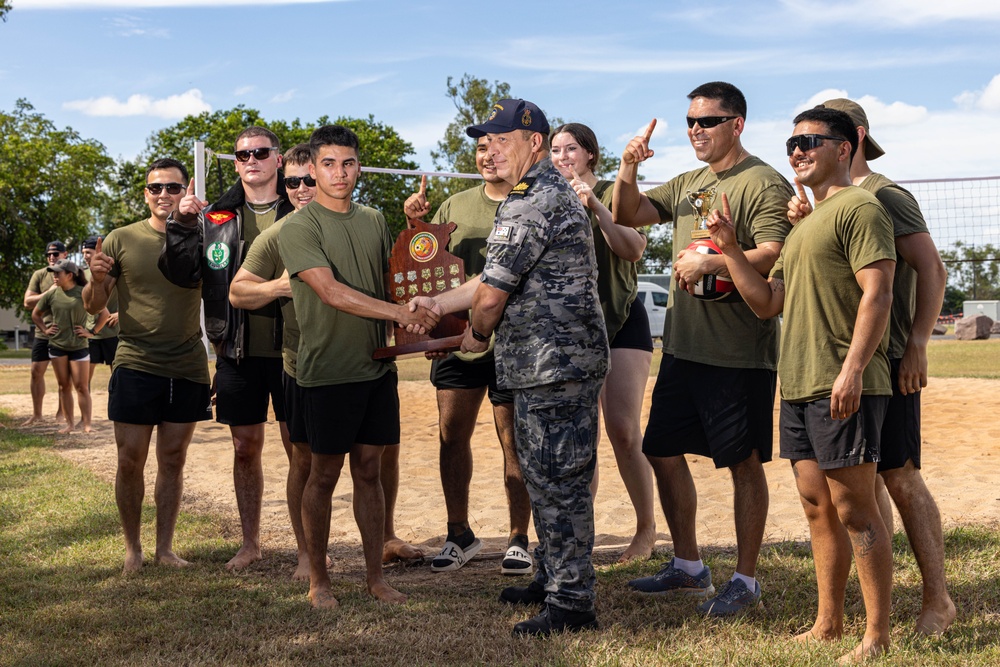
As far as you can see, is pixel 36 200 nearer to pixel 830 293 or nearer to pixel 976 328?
pixel 976 328

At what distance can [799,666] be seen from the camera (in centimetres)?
349

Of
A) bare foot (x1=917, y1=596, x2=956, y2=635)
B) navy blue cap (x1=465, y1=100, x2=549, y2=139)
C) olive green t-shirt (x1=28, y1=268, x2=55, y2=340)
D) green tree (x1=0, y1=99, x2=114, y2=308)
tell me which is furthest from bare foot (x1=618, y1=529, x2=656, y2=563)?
green tree (x1=0, y1=99, x2=114, y2=308)

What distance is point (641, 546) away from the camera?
210 inches

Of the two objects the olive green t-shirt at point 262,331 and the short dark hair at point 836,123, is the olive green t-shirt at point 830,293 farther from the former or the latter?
the olive green t-shirt at point 262,331

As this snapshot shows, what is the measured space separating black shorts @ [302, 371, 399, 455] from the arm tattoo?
209 centimetres

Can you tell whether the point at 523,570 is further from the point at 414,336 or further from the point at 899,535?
the point at 899,535

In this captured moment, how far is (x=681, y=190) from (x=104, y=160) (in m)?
45.9

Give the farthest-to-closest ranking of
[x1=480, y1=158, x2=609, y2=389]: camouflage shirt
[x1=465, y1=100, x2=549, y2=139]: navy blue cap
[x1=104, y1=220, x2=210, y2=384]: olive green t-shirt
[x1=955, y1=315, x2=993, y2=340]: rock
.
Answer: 1. [x1=955, y1=315, x2=993, y2=340]: rock
2. [x1=104, y1=220, x2=210, y2=384]: olive green t-shirt
3. [x1=465, y1=100, x2=549, y2=139]: navy blue cap
4. [x1=480, y1=158, x2=609, y2=389]: camouflage shirt

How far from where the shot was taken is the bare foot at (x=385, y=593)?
453cm

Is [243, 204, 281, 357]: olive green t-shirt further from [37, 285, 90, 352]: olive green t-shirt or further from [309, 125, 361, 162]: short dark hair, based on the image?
[37, 285, 90, 352]: olive green t-shirt

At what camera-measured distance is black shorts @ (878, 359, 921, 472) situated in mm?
3822

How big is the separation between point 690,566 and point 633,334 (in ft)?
4.56

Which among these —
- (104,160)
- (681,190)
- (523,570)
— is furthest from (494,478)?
(104,160)

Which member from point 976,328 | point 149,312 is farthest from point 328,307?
point 976,328
